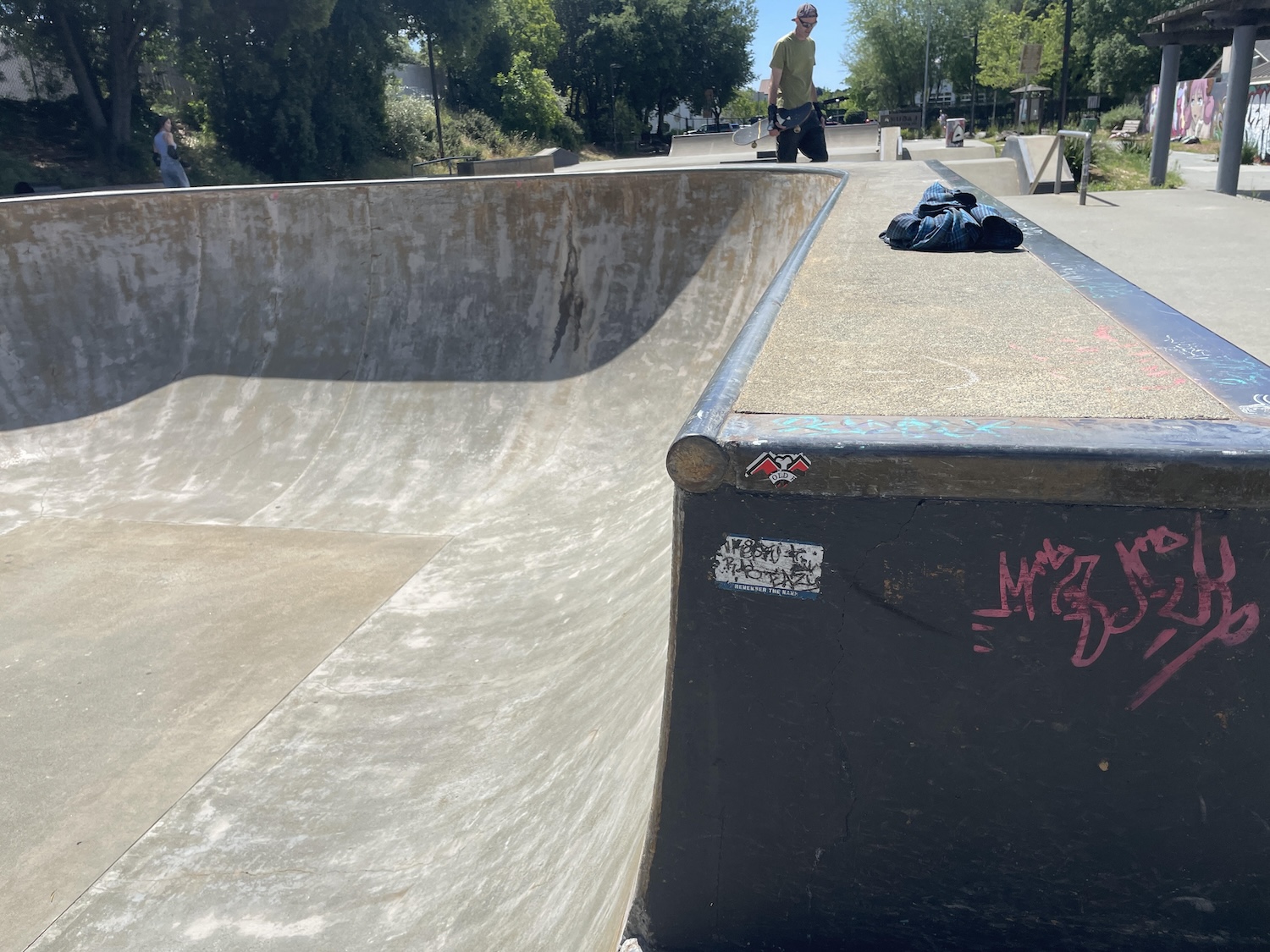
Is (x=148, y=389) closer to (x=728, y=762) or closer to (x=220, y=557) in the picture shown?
(x=220, y=557)

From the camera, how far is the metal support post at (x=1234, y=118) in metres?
11.0

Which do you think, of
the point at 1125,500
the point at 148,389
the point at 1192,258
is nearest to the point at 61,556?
the point at 148,389

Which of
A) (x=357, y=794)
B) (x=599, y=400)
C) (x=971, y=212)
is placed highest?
(x=971, y=212)

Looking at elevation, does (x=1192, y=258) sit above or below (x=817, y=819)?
above

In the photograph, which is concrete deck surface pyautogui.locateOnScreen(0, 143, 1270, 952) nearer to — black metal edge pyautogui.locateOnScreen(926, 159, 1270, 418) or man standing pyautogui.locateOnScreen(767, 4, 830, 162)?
black metal edge pyautogui.locateOnScreen(926, 159, 1270, 418)

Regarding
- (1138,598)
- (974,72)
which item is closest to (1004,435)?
(1138,598)

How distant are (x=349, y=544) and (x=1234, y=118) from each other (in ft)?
37.8

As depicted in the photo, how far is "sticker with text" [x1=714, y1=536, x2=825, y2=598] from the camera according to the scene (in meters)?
1.70

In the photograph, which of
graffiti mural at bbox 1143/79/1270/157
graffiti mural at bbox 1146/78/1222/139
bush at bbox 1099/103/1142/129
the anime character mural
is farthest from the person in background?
bush at bbox 1099/103/1142/129

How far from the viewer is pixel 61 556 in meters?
6.36

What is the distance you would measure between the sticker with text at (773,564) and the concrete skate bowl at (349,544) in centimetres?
90

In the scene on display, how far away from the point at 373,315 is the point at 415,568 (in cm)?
335

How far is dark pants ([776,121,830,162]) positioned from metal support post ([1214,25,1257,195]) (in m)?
4.93

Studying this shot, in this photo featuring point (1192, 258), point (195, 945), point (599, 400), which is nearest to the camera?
point (195, 945)
